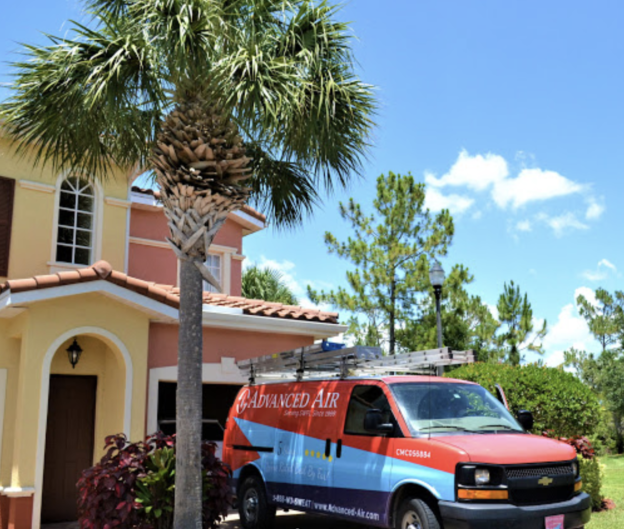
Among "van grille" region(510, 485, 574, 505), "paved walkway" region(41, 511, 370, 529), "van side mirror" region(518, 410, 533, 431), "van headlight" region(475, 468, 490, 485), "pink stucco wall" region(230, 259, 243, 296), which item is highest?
"pink stucco wall" region(230, 259, 243, 296)

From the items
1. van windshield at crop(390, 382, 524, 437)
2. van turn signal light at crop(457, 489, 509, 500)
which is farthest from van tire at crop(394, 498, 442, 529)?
van windshield at crop(390, 382, 524, 437)

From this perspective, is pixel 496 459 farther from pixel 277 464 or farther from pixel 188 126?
pixel 188 126

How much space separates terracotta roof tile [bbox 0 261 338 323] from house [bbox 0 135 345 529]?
2 cm

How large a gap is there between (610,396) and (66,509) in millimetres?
28200

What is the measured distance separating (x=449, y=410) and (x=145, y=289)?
17.8 ft

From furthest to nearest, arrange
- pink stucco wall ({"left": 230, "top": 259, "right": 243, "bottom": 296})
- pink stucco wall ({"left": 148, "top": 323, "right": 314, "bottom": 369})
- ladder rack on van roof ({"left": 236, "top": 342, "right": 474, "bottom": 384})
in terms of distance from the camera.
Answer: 1. pink stucco wall ({"left": 230, "top": 259, "right": 243, "bottom": 296})
2. pink stucco wall ({"left": 148, "top": 323, "right": 314, "bottom": 369})
3. ladder rack on van roof ({"left": 236, "top": 342, "right": 474, "bottom": 384})

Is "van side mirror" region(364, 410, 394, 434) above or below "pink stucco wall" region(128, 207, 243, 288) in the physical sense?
below

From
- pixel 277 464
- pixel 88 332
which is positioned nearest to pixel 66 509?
pixel 88 332

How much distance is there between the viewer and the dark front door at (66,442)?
11.3 metres

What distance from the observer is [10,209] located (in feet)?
40.3

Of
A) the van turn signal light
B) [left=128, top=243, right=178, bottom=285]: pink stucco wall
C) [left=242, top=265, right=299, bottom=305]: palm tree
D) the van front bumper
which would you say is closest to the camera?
the van front bumper

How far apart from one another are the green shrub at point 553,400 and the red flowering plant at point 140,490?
6.46 metres

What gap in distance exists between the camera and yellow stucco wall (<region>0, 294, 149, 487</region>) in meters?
9.93

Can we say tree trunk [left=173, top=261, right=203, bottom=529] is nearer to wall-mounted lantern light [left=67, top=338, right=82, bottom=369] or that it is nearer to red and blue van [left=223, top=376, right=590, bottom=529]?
red and blue van [left=223, top=376, right=590, bottom=529]
